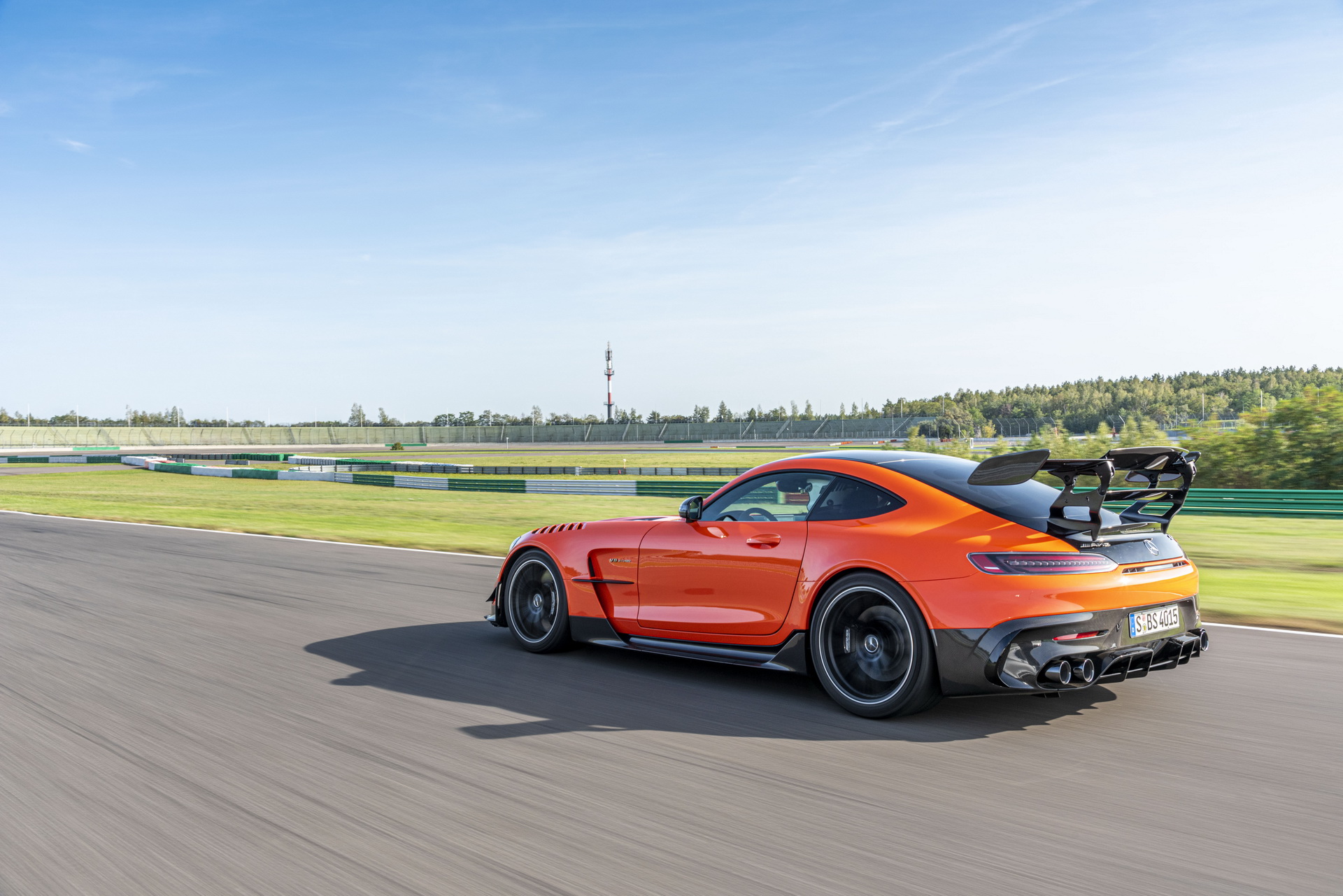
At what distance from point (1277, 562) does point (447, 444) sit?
75.1 m

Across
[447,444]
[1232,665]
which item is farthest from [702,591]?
[447,444]

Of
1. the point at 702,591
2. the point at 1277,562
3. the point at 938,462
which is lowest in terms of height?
the point at 1277,562

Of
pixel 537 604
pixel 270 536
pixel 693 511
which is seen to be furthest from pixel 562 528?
pixel 270 536

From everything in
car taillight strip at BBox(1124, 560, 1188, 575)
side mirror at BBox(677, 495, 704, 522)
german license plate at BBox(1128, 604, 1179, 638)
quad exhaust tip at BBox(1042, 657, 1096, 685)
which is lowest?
quad exhaust tip at BBox(1042, 657, 1096, 685)

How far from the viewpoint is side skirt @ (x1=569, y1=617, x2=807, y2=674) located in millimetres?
4996

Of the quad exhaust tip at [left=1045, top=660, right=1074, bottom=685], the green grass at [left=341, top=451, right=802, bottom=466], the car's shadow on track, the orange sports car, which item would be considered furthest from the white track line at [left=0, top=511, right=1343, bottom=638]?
the green grass at [left=341, top=451, right=802, bottom=466]

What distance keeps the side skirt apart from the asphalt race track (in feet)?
0.56

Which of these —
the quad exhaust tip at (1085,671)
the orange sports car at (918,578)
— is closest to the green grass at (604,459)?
the orange sports car at (918,578)

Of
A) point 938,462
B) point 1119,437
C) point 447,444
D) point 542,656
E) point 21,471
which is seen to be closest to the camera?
point 938,462

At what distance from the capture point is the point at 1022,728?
15.0 ft

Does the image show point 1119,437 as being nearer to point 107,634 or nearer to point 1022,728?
point 1022,728

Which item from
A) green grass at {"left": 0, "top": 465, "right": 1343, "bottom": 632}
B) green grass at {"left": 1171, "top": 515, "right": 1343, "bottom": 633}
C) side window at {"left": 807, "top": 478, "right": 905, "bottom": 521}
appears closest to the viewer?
side window at {"left": 807, "top": 478, "right": 905, "bottom": 521}

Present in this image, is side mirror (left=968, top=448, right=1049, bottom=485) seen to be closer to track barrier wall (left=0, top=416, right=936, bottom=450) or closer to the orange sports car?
the orange sports car

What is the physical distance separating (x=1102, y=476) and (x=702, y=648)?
2.30 meters
